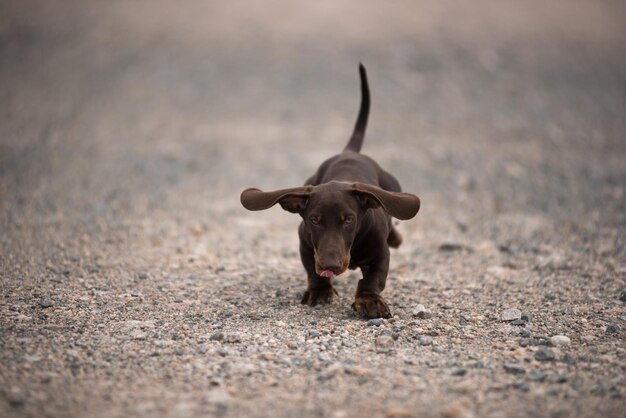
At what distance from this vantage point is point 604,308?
4953mm

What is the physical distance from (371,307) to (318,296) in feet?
1.62

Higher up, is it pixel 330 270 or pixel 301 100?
pixel 301 100

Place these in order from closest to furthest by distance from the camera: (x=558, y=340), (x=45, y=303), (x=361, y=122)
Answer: (x=558, y=340) < (x=45, y=303) < (x=361, y=122)

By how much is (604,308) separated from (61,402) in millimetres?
3759

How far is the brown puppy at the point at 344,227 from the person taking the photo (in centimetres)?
446

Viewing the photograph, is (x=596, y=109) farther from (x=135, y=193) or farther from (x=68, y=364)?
(x=68, y=364)

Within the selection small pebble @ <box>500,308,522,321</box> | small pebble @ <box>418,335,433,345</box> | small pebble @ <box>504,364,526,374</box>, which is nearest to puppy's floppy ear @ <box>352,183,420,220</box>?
small pebble @ <box>418,335,433,345</box>

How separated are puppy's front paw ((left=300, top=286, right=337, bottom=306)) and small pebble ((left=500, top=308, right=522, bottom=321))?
4.16 feet

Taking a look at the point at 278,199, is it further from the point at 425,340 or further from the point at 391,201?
the point at 425,340

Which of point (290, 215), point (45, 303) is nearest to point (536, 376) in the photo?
point (45, 303)

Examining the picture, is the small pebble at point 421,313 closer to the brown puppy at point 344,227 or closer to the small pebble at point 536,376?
the brown puppy at point 344,227

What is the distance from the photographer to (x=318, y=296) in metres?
5.08

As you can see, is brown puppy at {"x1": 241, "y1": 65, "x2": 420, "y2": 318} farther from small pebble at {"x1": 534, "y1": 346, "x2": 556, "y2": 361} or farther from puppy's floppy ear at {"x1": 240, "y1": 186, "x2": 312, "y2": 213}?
small pebble at {"x1": 534, "y1": 346, "x2": 556, "y2": 361}

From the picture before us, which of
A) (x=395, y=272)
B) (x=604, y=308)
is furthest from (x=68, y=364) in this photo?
(x=604, y=308)
